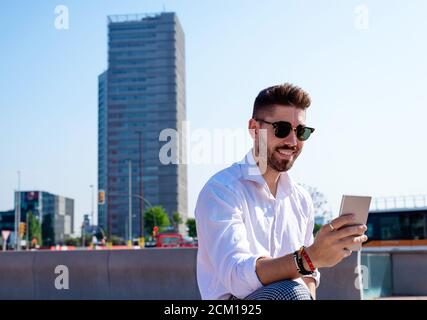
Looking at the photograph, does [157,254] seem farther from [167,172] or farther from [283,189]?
[167,172]

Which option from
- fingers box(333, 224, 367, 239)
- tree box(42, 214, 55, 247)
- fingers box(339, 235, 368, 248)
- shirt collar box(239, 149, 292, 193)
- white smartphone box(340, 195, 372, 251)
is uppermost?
shirt collar box(239, 149, 292, 193)

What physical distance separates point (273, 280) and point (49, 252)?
388 inches

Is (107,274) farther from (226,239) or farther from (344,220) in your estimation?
(344,220)

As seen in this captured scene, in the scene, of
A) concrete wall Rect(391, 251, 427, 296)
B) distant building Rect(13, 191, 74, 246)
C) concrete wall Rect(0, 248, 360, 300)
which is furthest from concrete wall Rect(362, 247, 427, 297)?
distant building Rect(13, 191, 74, 246)

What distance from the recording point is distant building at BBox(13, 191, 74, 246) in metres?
147

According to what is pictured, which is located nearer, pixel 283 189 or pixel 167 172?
pixel 283 189

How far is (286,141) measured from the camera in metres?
2.71

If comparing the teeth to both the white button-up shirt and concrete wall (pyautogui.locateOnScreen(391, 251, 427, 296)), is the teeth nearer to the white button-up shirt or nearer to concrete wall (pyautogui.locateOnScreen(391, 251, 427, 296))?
the white button-up shirt

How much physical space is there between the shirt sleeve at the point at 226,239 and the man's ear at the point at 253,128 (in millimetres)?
319

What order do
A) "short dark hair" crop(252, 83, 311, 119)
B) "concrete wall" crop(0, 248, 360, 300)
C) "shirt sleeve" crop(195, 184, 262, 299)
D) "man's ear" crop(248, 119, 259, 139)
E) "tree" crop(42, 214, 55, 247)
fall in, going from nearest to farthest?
1. "shirt sleeve" crop(195, 184, 262, 299)
2. "short dark hair" crop(252, 83, 311, 119)
3. "man's ear" crop(248, 119, 259, 139)
4. "concrete wall" crop(0, 248, 360, 300)
5. "tree" crop(42, 214, 55, 247)

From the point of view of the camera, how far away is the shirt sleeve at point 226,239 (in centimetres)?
236

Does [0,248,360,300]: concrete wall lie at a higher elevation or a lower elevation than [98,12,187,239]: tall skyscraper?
lower
